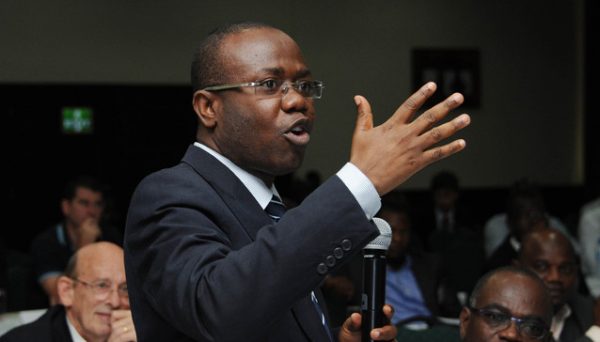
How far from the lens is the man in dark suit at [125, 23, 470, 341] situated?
125 cm

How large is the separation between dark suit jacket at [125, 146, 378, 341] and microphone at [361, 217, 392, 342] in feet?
0.29

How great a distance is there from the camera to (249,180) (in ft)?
5.00

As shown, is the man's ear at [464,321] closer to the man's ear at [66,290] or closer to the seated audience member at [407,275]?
the man's ear at [66,290]

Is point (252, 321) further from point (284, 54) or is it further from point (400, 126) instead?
point (284, 54)

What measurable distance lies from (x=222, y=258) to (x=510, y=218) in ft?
17.7

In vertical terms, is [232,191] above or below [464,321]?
above

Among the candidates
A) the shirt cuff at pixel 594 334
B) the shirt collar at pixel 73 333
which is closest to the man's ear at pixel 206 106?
the shirt collar at pixel 73 333

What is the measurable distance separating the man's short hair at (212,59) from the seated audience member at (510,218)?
16.5 feet

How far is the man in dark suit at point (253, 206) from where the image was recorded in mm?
1247

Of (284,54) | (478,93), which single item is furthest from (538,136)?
(284,54)

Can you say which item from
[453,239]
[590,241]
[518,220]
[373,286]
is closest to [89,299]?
[373,286]

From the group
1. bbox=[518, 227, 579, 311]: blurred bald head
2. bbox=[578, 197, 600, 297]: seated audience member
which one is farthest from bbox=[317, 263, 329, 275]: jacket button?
bbox=[578, 197, 600, 297]: seated audience member

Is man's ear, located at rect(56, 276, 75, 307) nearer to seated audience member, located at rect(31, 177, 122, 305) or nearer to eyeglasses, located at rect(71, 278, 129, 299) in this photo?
eyeglasses, located at rect(71, 278, 129, 299)

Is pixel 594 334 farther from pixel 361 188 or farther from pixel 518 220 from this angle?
pixel 518 220
